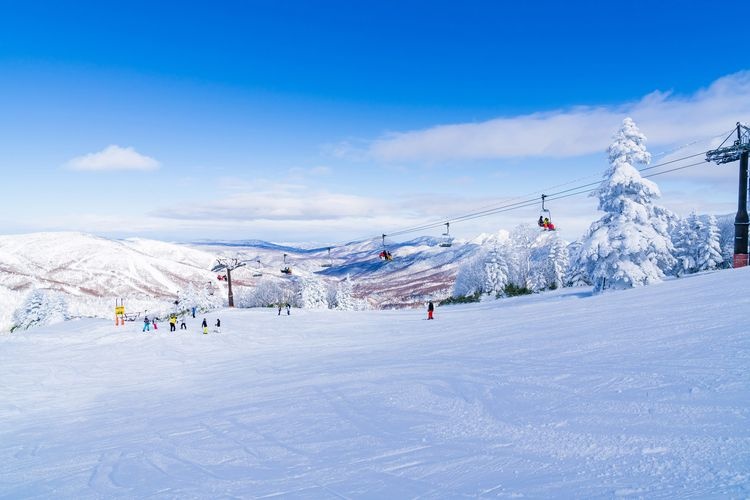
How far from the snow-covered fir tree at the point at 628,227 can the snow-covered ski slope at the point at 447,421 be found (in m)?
11.3

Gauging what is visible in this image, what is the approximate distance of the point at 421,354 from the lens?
13297 millimetres

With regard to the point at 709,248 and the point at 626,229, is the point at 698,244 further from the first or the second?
the point at 626,229

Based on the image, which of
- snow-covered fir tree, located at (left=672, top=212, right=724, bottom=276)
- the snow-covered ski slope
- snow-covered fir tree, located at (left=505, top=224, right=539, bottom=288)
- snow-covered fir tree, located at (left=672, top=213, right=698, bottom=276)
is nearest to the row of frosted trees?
the snow-covered ski slope

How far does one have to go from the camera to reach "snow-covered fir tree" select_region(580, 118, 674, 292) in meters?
26.6

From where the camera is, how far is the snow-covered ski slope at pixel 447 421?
14.5ft

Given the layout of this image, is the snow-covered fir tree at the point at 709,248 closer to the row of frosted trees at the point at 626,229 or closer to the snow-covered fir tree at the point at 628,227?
the row of frosted trees at the point at 626,229

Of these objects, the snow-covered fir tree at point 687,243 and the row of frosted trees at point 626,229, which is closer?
the row of frosted trees at point 626,229

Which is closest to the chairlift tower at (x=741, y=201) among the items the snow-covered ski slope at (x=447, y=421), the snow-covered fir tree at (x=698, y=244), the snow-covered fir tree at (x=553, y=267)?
the snow-covered ski slope at (x=447, y=421)

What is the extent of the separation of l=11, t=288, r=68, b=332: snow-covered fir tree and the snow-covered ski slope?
63.4m

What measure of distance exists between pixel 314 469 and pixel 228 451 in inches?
79.5

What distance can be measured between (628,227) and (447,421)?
83.1 ft

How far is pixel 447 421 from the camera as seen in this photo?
6629mm

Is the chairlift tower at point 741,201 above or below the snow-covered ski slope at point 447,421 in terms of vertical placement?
above

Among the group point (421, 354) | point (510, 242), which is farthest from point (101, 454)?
Result: point (510, 242)
